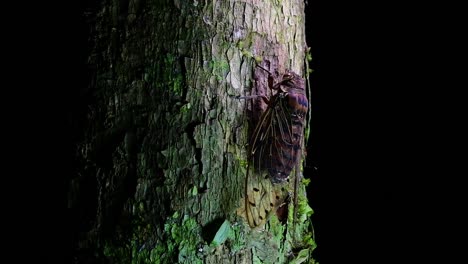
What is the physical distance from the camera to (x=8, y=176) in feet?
3.45

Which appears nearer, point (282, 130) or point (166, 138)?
point (166, 138)

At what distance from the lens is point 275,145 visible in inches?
39.8

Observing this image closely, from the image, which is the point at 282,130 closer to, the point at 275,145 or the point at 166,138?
the point at 275,145

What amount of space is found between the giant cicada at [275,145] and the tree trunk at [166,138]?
23 millimetres

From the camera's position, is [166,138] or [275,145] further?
[275,145]

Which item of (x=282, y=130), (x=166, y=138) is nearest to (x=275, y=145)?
(x=282, y=130)

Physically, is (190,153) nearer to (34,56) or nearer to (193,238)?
(193,238)

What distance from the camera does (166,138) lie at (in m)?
0.89

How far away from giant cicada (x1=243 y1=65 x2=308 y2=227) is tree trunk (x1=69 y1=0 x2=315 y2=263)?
0.02 metres

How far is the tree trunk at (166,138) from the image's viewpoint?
0.87 meters

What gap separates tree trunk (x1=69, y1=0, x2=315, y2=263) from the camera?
871mm

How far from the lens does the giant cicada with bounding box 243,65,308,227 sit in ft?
3.11

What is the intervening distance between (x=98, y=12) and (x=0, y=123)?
37 cm

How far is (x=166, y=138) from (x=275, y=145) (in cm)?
24
